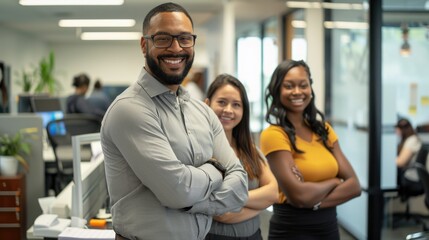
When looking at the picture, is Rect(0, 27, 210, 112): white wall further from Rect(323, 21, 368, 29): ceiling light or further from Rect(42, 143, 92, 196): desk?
Rect(42, 143, 92, 196): desk

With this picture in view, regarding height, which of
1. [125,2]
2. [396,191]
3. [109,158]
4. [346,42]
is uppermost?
[125,2]

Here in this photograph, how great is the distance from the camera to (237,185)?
5.57 feet

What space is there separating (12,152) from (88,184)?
1.12m

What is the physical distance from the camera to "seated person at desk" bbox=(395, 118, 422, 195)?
4508 millimetres

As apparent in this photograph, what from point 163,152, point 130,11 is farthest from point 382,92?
point 130,11

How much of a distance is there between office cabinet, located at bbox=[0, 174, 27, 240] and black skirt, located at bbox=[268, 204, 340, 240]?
1.59m

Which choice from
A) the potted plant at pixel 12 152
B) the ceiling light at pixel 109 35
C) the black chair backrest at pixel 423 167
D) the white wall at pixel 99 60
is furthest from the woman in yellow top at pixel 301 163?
the white wall at pixel 99 60

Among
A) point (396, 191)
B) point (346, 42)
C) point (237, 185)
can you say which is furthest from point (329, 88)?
point (237, 185)

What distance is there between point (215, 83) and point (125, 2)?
16.8 feet

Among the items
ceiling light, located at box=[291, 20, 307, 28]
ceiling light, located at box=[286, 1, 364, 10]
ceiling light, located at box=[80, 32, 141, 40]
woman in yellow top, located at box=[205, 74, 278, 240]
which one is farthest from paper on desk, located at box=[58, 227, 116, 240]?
ceiling light, located at box=[80, 32, 141, 40]

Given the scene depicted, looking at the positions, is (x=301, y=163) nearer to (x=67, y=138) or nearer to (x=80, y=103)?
(x=67, y=138)

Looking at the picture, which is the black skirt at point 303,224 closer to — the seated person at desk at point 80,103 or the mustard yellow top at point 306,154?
the mustard yellow top at point 306,154

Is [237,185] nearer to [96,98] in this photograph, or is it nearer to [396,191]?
[396,191]

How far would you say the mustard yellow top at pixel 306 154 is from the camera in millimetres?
2219
